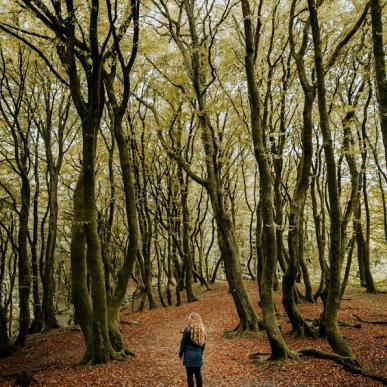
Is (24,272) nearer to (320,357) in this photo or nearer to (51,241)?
(51,241)

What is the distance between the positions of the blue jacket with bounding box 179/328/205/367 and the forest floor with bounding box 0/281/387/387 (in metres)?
1.75

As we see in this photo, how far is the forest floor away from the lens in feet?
26.4

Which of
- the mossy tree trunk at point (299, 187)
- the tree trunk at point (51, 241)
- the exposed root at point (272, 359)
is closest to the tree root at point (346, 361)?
the exposed root at point (272, 359)

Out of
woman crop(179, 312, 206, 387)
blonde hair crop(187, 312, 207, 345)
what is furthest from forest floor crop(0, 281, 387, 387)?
blonde hair crop(187, 312, 207, 345)

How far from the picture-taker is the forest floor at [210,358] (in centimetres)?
804

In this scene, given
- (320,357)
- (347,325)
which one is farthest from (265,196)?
(347,325)

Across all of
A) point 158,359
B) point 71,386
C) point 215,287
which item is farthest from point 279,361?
point 215,287

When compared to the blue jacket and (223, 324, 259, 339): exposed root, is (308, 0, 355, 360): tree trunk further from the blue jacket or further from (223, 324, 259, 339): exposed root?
(223, 324, 259, 339): exposed root

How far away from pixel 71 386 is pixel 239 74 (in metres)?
14.1

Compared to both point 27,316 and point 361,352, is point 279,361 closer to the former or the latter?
point 361,352

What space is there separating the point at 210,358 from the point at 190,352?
4.12 metres

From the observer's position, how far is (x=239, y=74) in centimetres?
1669

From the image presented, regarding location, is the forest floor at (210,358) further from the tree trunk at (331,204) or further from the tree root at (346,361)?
the tree trunk at (331,204)

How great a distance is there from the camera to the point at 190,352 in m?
6.60
